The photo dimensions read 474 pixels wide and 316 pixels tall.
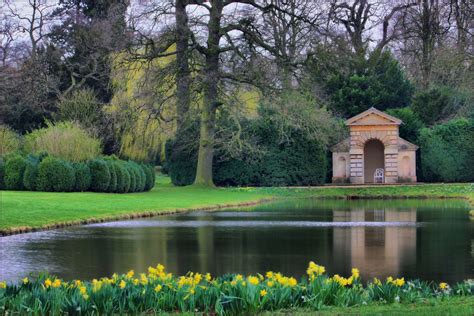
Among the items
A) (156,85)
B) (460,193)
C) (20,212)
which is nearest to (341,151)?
(460,193)

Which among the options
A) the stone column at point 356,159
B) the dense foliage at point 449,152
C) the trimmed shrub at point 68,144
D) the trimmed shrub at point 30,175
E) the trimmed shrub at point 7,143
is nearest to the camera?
the trimmed shrub at point 30,175

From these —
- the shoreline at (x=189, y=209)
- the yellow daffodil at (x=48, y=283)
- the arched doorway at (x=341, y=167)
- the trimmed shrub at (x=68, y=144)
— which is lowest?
the yellow daffodil at (x=48, y=283)

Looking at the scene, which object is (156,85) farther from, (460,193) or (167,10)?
(460,193)

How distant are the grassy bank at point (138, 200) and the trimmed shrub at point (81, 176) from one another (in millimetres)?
1899

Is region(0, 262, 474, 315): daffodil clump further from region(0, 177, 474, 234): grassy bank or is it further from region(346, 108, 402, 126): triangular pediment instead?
region(346, 108, 402, 126): triangular pediment

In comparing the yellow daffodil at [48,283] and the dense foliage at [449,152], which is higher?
the dense foliage at [449,152]

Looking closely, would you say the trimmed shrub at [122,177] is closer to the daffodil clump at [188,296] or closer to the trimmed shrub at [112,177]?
the trimmed shrub at [112,177]

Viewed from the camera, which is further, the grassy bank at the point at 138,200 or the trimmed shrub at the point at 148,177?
the trimmed shrub at the point at 148,177

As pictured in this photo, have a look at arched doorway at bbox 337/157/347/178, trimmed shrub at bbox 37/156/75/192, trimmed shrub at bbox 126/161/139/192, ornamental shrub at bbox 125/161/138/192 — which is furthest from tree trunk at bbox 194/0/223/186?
arched doorway at bbox 337/157/347/178

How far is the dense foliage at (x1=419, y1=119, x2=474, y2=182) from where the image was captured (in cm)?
4800

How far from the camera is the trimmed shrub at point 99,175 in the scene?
127ft

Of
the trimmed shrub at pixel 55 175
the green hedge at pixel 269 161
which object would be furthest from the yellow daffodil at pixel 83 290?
the green hedge at pixel 269 161

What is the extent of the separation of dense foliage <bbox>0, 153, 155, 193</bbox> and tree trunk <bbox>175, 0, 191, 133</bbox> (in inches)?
179

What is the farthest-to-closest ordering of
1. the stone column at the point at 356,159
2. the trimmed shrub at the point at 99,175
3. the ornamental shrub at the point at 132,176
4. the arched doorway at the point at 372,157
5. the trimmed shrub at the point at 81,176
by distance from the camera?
the arched doorway at the point at 372,157 < the stone column at the point at 356,159 < the ornamental shrub at the point at 132,176 < the trimmed shrub at the point at 99,175 < the trimmed shrub at the point at 81,176
